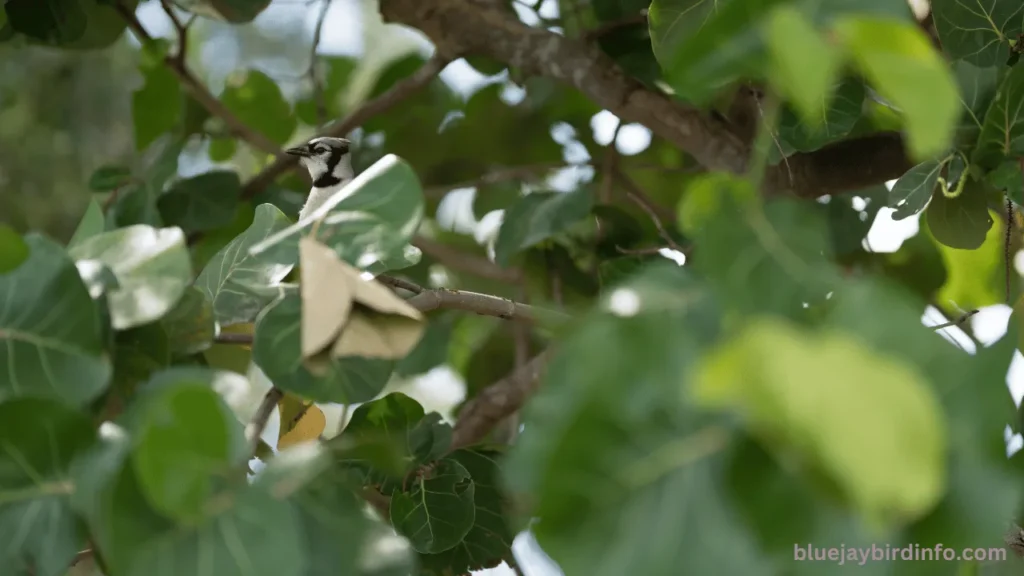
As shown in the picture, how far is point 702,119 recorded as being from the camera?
98cm

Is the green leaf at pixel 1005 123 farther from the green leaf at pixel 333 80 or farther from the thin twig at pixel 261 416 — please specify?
the green leaf at pixel 333 80

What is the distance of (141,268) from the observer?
0.42m

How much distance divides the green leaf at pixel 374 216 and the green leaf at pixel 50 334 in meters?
0.07

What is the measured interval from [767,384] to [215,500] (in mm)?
190

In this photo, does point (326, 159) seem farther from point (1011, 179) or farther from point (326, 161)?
point (1011, 179)

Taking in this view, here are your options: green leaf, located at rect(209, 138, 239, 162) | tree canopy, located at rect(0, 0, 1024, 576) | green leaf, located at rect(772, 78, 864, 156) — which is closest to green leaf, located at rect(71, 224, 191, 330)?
tree canopy, located at rect(0, 0, 1024, 576)

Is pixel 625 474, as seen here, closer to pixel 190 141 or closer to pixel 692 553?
pixel 692 553

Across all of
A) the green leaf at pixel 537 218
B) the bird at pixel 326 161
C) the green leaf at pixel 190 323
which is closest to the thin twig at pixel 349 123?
the bird at pixel 326 161

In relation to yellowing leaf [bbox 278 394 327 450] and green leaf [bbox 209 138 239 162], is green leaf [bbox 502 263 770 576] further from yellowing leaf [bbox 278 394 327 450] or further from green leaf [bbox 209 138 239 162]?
green leaf [bbox 209 138 239 162]

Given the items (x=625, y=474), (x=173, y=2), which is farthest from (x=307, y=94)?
(x=625, y=474)

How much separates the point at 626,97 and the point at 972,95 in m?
0.37

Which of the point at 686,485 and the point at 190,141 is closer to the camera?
the point at 686,485

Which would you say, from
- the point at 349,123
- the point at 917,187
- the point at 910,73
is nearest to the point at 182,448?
the point at 910,73

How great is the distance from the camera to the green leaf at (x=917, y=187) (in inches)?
25.9
